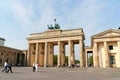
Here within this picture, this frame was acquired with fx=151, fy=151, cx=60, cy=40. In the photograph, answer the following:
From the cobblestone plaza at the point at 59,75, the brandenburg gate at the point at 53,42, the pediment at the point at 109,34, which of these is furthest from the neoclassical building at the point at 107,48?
the cobblestone plaza at the point at 59,75

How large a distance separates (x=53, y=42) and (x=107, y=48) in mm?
21064

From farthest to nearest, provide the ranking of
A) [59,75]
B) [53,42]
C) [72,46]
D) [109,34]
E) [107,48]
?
[53,42] → [72,46] → [107,48] → [109,34] → [59,75]

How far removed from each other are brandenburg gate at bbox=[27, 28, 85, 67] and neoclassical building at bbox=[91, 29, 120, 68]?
6361 millimetres

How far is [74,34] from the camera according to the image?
5094cm

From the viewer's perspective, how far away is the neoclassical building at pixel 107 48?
139 ft

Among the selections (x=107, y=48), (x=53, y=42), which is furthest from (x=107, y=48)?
(x=53, y=42)

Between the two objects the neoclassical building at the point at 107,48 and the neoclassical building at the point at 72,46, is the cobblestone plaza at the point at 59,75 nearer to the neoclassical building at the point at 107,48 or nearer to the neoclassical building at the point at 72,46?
the neoclassical building at the point at 107,48

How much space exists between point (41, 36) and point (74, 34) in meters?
13.0

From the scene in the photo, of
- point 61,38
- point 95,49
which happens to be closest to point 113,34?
point 95,49

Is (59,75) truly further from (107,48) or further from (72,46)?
(72,46)

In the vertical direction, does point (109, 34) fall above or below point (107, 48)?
above

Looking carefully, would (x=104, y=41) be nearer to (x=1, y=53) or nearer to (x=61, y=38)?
(x=61, y=38)

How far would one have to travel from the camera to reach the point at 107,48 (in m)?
43.4

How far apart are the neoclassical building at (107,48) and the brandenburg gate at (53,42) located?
6.36 m
